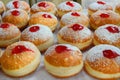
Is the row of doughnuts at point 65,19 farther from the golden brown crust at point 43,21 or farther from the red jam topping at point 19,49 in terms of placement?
the red jam topping at point 19,49

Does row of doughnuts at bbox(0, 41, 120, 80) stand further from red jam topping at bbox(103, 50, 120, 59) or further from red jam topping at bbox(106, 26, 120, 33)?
red jam topping at bbox(106, 26, 120, 33)

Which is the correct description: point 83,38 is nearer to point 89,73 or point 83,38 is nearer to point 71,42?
point 71,42

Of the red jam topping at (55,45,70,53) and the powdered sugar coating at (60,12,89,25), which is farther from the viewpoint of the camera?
the powdered sugar coating at (60,12,89,25)

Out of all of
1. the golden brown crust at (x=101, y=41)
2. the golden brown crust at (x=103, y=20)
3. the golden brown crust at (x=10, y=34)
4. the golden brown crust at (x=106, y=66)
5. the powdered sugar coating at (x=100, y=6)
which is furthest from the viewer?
the powdered sugar coating at (x=100, y=6)

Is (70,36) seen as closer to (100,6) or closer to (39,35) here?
(39,35)

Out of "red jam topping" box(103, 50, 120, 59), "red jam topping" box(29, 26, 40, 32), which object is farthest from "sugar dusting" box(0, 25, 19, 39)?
"red jam topping" box(103, 50, 120, 59)

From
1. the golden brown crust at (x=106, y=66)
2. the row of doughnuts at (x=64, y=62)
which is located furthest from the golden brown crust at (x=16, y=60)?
the golden brown crust at (x=106, y=66)

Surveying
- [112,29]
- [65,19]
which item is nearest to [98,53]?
[112,29]

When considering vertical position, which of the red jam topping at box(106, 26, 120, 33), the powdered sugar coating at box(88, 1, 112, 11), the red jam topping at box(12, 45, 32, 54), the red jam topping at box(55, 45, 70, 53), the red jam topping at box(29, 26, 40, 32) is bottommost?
the powdered sugar coating at box(88, 1, 112, 11)
